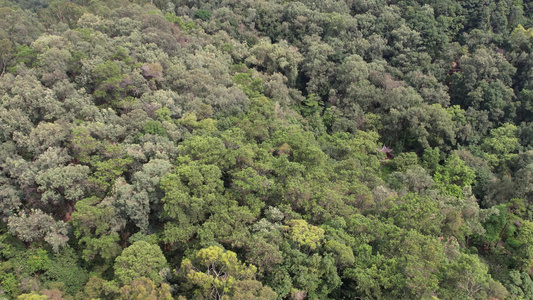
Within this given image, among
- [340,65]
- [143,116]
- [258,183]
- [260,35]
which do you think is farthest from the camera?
[260,35]

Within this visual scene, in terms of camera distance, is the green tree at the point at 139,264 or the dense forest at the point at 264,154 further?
the dense forest at the point at 264,154

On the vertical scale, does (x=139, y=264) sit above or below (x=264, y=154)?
below

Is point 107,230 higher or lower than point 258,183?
lower

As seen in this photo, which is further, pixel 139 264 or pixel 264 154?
pixel 264 154

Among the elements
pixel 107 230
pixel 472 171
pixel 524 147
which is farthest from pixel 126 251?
pixel 524 147

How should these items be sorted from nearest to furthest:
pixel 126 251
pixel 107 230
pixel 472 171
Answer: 1. pixel 126 251
2. pixel 107 230
3. pixel 472 171

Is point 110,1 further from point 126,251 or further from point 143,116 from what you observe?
point 126,251

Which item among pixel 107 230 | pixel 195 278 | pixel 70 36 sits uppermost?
pixel 70 36

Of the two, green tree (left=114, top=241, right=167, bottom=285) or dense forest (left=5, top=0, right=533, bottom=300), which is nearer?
green tree (left=114, top=241, right=167, bottom=285)
